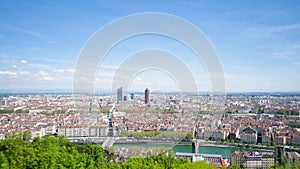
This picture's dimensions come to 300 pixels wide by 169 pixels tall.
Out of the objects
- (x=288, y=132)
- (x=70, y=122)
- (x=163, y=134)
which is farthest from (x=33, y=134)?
(x=288, y=132)

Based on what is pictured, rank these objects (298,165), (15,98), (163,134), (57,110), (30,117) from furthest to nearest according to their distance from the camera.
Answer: (15,98) → (57,110) → (30,117) → (163,134) → (298,165)

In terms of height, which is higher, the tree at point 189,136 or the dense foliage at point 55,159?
the dense foliage at point 55,159

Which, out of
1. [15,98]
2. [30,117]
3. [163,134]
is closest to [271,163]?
[163,134]

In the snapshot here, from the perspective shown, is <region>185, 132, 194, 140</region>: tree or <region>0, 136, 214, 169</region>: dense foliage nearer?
<region>0, 136, 214, 169</region>: dense foliage

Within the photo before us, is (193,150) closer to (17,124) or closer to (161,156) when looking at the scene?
(161,156)

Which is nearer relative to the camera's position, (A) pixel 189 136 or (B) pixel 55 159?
(B) pixel 55 159

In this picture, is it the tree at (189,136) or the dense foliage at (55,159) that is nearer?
the dense foliage at (55,159)

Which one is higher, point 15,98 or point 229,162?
point 15,98

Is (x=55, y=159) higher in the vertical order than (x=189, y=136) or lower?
higher

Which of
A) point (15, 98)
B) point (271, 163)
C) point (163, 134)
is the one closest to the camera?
point (271, 163)

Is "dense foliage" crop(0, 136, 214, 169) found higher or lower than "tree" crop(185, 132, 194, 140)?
higher

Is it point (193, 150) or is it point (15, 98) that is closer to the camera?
point (193, 150)
